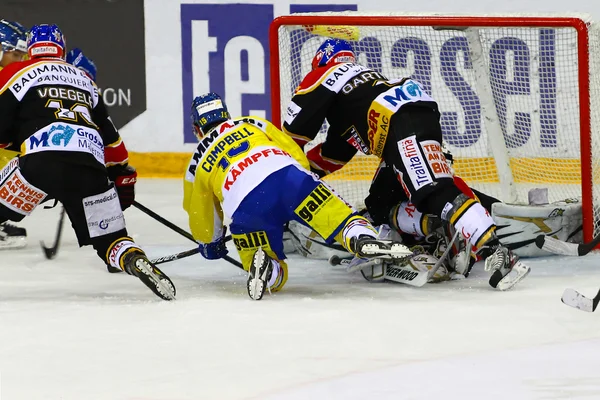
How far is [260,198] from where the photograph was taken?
3918 mm

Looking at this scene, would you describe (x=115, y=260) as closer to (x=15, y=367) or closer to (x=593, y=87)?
(x=15, y=367)

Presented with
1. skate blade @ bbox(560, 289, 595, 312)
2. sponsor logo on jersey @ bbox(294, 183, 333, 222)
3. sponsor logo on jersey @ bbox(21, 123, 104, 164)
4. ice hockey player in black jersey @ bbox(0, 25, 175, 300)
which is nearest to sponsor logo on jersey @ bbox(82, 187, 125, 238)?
ice hockey player in black jersey @ bbox(0, 25, 175, 300)

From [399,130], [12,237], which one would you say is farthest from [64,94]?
[12,237]

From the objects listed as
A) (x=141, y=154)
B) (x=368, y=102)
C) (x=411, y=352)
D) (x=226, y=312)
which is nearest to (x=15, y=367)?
(x=226, y=312)

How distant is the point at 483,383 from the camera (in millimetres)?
2824

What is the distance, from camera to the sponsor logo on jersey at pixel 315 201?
3.90 metres

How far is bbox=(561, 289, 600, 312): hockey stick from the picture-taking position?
339 centimetres

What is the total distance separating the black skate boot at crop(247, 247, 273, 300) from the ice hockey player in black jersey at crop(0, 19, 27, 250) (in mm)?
1863

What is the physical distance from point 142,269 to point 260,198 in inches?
18.8

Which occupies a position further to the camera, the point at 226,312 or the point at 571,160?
the point at 571,160

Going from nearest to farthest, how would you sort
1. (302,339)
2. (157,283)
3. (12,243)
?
1. (302,339)
2. (157,283)
3. (12,243)

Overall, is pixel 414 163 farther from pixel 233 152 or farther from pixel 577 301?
pixel 577 301

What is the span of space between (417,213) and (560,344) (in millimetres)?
1338

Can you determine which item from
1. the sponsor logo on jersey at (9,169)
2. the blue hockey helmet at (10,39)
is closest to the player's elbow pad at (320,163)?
the sponsor logo on jersey at (9,169)
